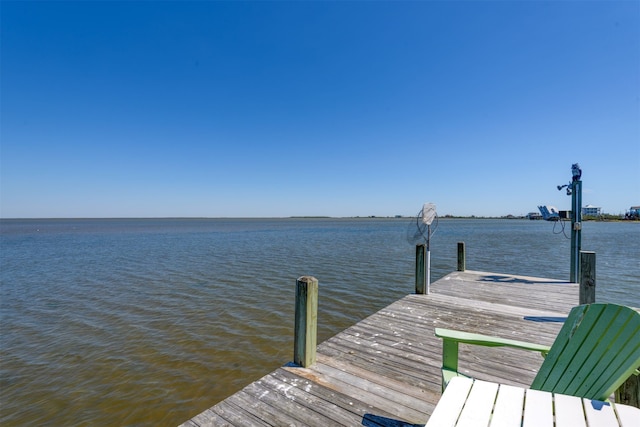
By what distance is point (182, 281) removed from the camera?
1055cm

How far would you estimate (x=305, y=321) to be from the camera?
3.26 meters

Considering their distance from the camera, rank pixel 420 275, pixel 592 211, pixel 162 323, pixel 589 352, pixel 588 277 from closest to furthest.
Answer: pixel 589 352, pixel 588 277, pixel 420 275, pixel 162 323, pixel 592 211

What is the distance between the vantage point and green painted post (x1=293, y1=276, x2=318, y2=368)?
3270mm

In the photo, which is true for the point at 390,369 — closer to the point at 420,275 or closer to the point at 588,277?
the point at 420,275

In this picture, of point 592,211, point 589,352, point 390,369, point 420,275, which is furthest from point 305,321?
point 592,211

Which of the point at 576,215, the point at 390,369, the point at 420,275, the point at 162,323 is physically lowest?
the point at 162,323

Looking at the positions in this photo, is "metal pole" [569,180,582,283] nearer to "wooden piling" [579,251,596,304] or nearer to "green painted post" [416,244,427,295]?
"wooden piling" [579,251,596,304]

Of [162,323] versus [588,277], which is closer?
[588,277]

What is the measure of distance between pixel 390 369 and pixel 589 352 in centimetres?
186

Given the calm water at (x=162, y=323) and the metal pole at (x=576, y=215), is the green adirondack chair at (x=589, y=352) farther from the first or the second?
the metal pole at (x=576, y=215)

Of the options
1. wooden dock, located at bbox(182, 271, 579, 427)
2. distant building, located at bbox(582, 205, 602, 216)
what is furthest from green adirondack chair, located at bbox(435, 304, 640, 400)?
distant building, located at bbox(582, 205, 602, 216)

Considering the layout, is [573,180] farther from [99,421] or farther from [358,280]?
[99,421]

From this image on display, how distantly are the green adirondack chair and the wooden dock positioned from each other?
0.82 metres

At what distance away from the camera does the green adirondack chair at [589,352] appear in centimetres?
192
